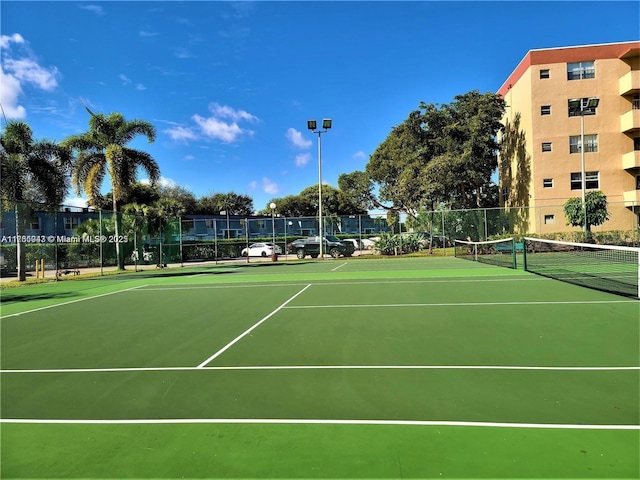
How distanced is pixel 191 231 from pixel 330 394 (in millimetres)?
34830

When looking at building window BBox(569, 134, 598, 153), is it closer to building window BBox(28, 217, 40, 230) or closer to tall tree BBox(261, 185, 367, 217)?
building window BBox(28, 217, 40, 230)

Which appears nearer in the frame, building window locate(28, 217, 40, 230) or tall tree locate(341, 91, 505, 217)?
building window locate(28, 217, 40, 230)

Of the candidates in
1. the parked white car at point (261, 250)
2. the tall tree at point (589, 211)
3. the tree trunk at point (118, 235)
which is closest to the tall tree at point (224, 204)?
the parked white car at point (261, 250)

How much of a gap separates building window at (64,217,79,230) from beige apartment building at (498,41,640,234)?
31.4m

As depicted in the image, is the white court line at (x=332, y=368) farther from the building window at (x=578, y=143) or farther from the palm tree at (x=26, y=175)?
the building window at (x=578, y=143)

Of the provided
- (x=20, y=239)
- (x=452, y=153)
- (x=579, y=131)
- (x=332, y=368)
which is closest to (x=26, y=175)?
(x=20, y=239)

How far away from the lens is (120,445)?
3.64 m

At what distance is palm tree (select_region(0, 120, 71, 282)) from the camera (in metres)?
19.8

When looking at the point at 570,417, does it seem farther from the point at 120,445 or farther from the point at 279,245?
the point at 279,245

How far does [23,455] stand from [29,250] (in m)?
23.2

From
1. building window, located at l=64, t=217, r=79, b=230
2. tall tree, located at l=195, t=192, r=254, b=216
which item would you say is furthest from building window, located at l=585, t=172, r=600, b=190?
tall tree, located at l=195, t=192, r=254, b=216

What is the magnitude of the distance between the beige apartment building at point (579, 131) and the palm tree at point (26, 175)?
106ft

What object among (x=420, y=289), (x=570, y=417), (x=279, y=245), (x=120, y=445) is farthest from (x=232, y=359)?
(x=279, y=245)

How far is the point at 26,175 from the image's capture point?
20.8 metres
